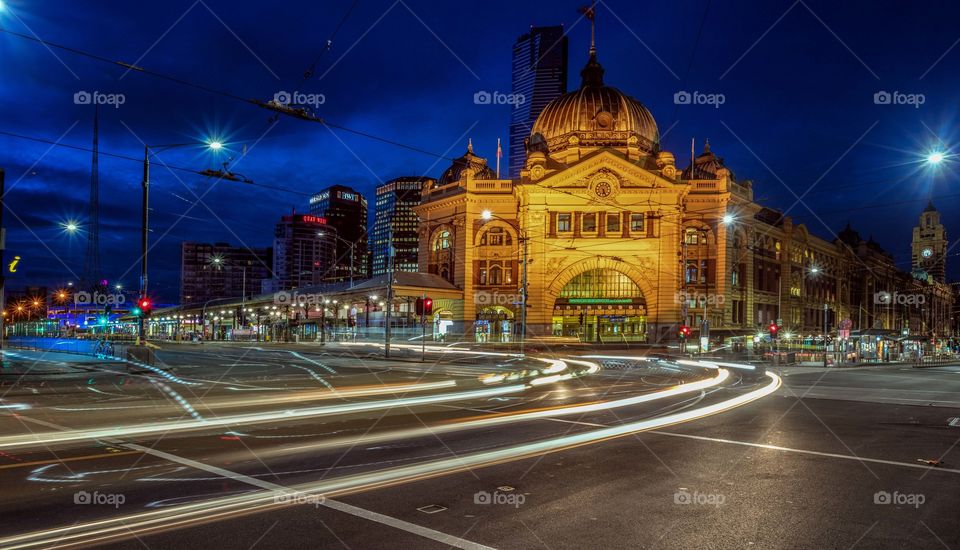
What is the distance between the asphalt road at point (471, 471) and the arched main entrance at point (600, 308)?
47096 millimetres

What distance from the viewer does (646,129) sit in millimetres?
77250

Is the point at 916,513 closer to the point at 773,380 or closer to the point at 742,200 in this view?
the point at 773,380

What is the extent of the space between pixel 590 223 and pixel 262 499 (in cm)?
6069

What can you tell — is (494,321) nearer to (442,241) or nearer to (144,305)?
(442,241)

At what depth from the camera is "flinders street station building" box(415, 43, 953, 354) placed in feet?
214

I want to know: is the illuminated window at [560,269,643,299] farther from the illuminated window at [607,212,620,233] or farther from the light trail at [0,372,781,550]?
the light trail at [0,372,781,550]

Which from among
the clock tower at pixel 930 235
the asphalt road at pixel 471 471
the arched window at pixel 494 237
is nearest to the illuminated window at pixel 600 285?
the arched window at pixel 494 237

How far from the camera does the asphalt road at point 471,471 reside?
6.54 metres

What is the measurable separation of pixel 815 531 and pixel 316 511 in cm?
528

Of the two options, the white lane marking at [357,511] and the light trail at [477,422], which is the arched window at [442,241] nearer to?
the light trail at [477,422]

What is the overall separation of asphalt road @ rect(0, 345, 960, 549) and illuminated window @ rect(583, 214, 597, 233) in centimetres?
4808

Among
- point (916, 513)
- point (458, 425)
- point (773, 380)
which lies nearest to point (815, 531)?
point (916, 513)

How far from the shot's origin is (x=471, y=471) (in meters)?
9.13

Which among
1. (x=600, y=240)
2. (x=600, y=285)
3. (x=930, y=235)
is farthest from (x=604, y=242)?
(x=930, y=235)
